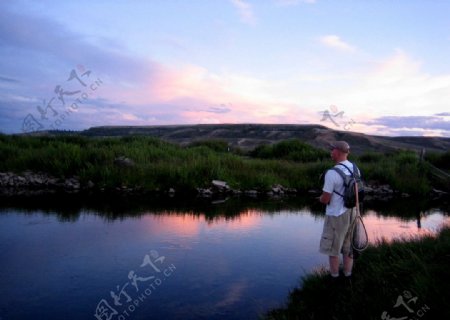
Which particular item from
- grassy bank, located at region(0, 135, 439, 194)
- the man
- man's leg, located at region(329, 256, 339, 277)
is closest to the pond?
man's leg, located at region(329, 256, 339, 277)

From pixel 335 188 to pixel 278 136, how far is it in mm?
53361

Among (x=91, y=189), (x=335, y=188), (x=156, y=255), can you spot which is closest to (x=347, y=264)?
(x=335, y=188)

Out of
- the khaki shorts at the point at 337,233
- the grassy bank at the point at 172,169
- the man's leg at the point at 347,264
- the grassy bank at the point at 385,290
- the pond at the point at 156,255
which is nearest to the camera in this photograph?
the grassy bank at the point at 385,290

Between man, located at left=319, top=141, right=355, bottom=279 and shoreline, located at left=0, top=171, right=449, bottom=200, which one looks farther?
shoreline, located at left=0, top=171, right=449, bottom=200

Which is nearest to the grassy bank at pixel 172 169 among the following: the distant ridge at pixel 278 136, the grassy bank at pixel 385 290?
the grassy bank at pixel 385 290

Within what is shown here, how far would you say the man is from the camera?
19.3ft

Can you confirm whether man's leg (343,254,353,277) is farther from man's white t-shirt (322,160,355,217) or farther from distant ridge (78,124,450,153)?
distant ridge (78,124,450,153)

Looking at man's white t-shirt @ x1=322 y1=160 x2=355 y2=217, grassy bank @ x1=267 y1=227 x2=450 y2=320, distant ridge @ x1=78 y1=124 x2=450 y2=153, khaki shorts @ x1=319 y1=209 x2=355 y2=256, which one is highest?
man's white t-shirt @ x1=322 y1=160 x2=355 y2=217

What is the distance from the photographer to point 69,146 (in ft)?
68.9

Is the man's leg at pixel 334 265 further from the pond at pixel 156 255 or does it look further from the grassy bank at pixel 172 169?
the grassy bank at pixel 172 169

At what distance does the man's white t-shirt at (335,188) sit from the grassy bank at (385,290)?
98cm

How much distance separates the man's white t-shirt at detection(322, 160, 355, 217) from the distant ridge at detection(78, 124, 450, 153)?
40.0 meters

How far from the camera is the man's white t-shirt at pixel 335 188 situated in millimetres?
5879

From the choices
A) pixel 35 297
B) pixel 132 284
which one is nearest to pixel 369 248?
pixel 132 284
